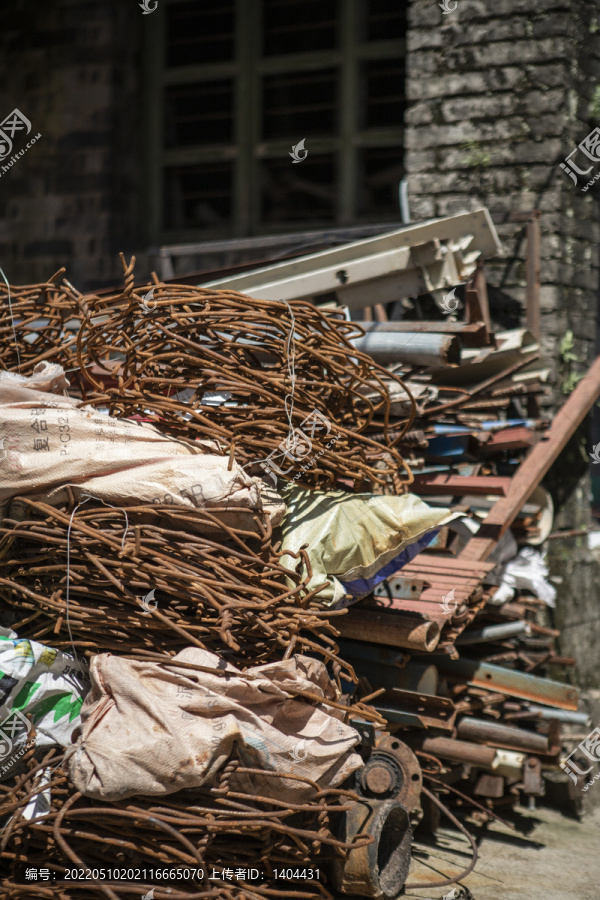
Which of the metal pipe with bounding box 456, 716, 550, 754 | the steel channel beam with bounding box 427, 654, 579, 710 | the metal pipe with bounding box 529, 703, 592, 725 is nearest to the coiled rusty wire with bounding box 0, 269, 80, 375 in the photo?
the steel channel beam with bounding box 427, 654, 579, 710

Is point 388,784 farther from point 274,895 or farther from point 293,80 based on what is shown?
point 293,80

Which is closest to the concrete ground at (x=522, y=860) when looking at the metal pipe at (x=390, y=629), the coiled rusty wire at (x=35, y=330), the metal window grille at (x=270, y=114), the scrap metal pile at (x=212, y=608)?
the scrap metal pile at (x=212, y=608)

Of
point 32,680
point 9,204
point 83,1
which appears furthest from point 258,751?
point 83,1

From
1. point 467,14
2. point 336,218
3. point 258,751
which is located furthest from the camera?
point 336,218

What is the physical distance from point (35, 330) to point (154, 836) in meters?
1.97

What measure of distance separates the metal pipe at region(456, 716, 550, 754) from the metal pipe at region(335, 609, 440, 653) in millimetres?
776

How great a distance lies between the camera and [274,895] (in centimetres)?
272

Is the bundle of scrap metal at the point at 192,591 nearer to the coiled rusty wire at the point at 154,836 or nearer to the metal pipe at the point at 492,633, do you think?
the coiled rusty wire at the point at 154,836

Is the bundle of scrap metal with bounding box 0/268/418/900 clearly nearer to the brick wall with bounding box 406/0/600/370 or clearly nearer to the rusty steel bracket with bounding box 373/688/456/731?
the rusty steel bracket with bounding box 373/688/456/731

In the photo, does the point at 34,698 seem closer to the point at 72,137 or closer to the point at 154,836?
the point at 154,836

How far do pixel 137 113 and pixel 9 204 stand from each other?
136 centimetres

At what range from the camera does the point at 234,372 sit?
10.2ft

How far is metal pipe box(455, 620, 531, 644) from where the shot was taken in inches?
162

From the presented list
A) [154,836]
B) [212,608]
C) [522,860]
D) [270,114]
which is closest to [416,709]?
[522,860]
